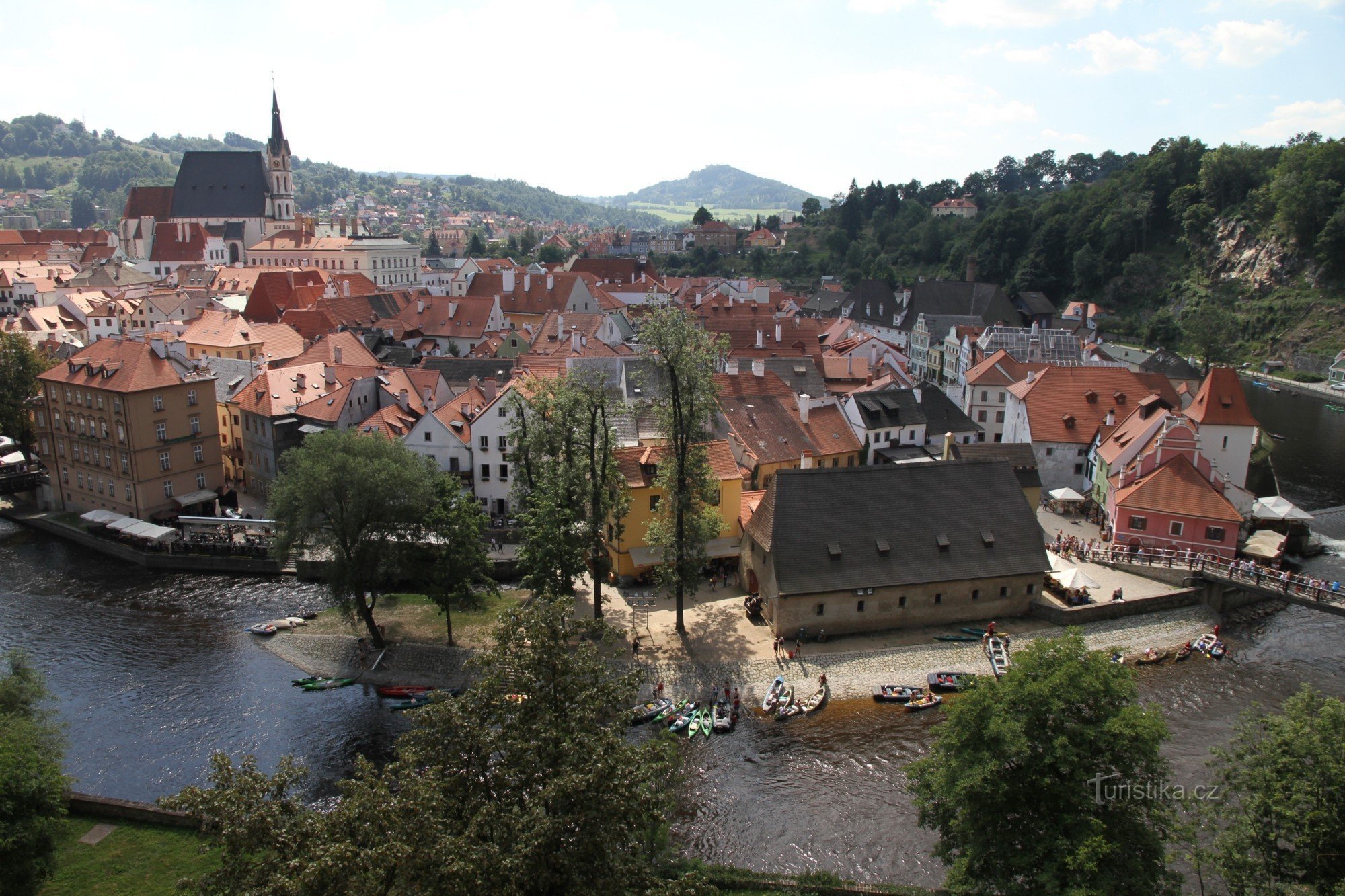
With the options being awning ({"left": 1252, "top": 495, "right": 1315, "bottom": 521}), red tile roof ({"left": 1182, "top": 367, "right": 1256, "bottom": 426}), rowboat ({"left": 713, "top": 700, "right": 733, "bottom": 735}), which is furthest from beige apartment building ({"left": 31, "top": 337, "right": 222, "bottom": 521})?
awning ({"left": 1252, "top": 495, "right": 1315, "bottom": 521})

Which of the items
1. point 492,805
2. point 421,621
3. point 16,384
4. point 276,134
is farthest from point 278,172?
point 492,805

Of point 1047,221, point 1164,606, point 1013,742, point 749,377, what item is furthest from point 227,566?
point 1047,221

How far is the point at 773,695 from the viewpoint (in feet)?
112

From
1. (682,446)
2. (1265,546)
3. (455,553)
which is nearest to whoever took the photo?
(455,553)

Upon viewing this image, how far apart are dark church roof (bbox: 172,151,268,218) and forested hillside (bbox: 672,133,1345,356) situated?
104m

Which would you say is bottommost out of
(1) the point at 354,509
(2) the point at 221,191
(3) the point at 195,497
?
(3) the point at 195,497

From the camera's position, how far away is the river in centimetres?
2786

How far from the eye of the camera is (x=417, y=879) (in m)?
16.0

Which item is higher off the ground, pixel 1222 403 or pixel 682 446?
pixel 1222 403

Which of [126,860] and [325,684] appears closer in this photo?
[126,860]

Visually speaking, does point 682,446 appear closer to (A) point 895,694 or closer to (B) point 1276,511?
(A) point 895,694

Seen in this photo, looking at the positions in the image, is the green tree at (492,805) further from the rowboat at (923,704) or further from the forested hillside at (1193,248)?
the forested hillside at (1193,248)

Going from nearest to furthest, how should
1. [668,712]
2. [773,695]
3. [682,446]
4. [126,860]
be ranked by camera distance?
[126,860], [668,712], [773,695], [682,446]

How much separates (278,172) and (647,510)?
463 feet
